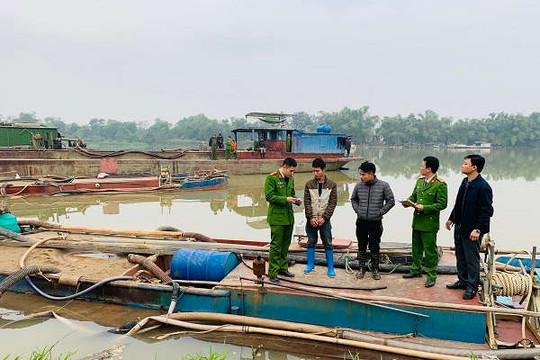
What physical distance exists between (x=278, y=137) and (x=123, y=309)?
2110 centimetres

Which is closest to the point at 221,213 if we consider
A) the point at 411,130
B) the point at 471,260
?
the point at 471,260

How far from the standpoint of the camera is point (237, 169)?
24094 mm

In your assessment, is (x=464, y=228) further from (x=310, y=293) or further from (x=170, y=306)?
(x=170, y=306)

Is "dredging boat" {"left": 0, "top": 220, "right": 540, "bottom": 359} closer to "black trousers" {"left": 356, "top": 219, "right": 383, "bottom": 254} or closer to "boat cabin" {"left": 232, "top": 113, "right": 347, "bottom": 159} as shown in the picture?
"black trousers" {"left": 356, "top": 219, "right": 383, "bottom": 254}

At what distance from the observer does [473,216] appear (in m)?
4.10

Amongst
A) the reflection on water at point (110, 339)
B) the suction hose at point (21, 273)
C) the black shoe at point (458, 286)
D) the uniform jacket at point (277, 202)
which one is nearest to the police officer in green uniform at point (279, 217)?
the uniform jacket at point (277, 202)

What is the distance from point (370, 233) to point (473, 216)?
1173 mm

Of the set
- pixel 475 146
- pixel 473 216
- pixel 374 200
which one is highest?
pixel 475 146

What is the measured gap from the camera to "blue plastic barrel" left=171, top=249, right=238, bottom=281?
5.07 meters

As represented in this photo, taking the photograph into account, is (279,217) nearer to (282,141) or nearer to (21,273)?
(21,273)

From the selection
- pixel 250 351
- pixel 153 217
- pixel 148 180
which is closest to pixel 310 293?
pixel 250 351

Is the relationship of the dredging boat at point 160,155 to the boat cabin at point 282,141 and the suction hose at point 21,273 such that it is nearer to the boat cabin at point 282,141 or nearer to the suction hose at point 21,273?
the boat cabin at point 282,141

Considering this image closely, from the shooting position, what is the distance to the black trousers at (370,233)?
462 cm

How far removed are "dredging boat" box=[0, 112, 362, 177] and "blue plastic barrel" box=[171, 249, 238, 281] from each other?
18.6 m
